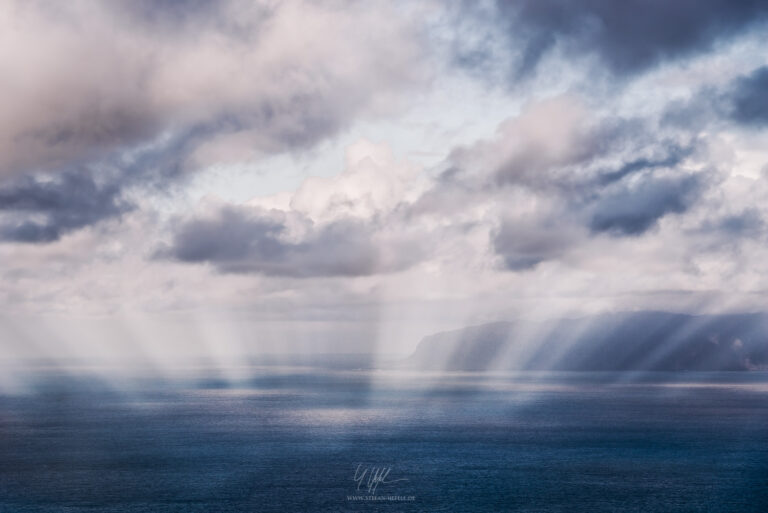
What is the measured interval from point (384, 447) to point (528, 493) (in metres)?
40.2

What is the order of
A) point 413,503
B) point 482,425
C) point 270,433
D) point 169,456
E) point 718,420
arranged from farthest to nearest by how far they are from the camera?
point 718,420 → point 482,425 → point 270,433 → point 169,456 → point 413,503

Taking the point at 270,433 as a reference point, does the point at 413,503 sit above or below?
below

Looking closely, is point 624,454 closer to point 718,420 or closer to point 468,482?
point 468,482

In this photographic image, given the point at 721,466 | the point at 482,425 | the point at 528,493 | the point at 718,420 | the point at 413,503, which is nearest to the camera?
the point at 413,503

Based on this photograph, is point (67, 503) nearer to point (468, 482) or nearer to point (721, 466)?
point (468, 482)

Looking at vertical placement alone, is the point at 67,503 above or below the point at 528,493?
above

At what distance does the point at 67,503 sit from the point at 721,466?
9444 centimetres

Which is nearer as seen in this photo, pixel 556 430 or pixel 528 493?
pixel 528 493

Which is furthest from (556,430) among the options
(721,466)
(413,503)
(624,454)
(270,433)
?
(413,503)

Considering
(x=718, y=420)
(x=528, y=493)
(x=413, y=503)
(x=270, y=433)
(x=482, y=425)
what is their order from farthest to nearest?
(x=718, y=420) < (x=482, y=425) < (x=270, y=433) < (x=528, y=493) < (x=413, y=503)

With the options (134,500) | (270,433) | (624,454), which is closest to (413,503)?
(134,500)

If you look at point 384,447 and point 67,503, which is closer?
point 67,503

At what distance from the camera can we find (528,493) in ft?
314

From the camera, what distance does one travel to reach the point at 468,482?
101688mm
